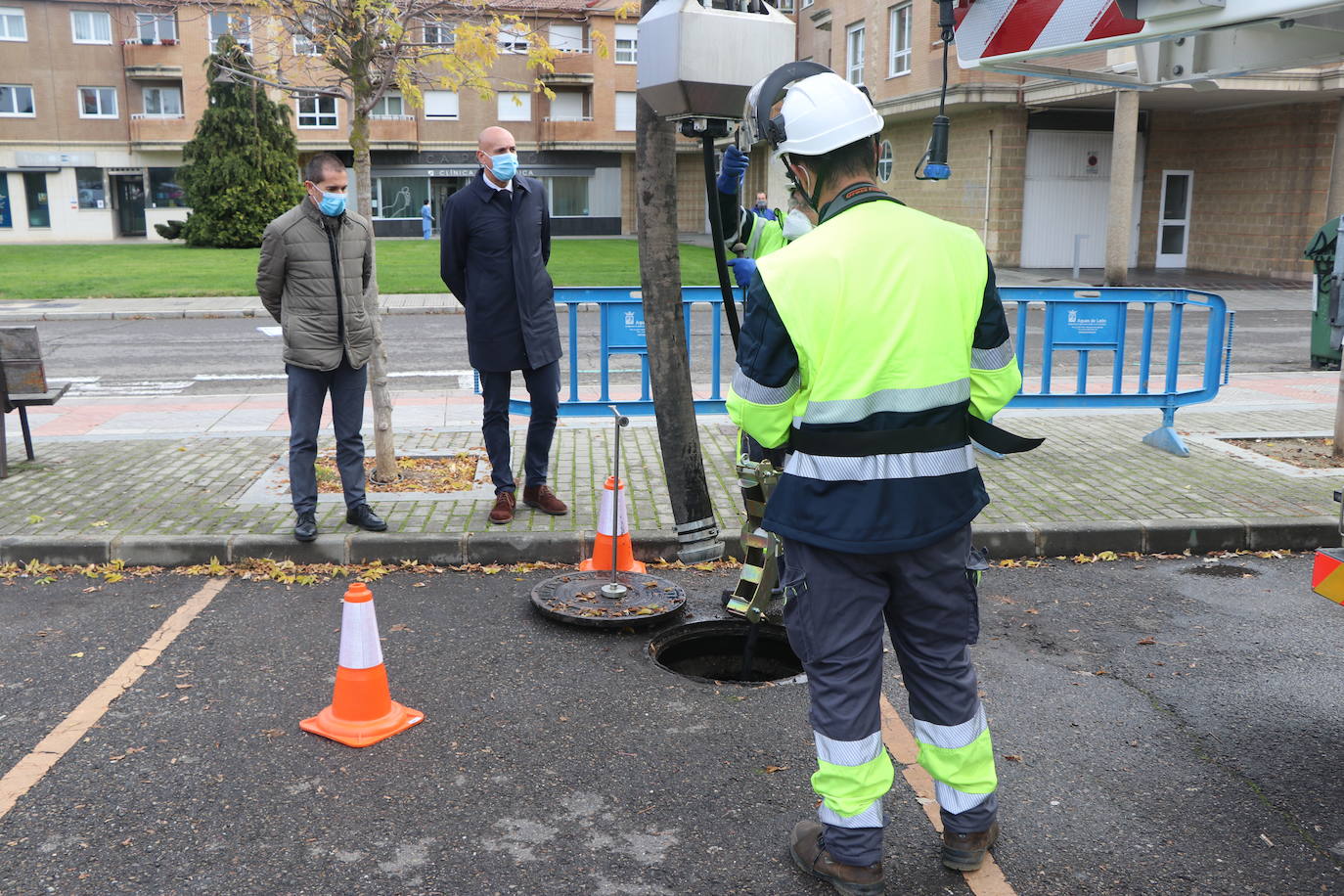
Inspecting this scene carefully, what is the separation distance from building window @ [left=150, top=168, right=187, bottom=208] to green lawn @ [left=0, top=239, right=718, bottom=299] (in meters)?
9.78

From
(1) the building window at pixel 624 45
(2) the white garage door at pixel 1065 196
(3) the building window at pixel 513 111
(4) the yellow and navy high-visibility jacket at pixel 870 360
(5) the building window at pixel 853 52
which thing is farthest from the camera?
(1) the building window at pixel 624 45

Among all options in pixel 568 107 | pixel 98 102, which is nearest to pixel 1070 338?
pixel 568 107

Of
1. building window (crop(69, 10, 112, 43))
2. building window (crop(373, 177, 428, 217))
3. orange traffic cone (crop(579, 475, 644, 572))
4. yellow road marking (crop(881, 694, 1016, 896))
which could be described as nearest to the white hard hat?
yellow road marking (crop(881, 694, 1016, 896))

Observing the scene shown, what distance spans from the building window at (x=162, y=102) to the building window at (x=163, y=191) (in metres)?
2.36

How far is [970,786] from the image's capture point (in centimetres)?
321

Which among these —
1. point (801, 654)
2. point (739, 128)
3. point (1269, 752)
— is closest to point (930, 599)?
point (801, 654)

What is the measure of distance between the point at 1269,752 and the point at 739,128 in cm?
287

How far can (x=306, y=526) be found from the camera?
6164 mm

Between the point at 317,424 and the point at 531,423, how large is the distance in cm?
121

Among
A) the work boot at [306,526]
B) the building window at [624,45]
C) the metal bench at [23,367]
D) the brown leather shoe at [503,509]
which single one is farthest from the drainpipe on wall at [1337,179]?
the building window at [624,45]

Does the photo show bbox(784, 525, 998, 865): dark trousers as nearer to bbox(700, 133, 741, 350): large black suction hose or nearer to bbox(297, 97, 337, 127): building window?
bbox(700, 133, 741, 350): large black suction hose

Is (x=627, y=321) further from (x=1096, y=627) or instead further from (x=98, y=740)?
(x=98, y=740)

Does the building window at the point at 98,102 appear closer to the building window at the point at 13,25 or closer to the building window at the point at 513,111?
the building window at the point at 13,25

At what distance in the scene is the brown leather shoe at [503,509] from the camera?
6449 mm
